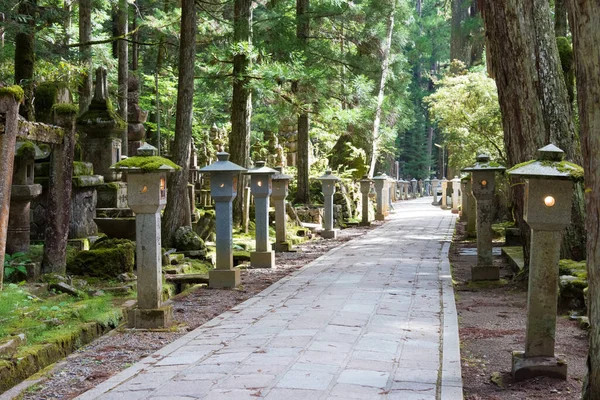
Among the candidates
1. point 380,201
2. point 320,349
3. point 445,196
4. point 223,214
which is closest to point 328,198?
point 380,201

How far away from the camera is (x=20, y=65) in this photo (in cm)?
1252

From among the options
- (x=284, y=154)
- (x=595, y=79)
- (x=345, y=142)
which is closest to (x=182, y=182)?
(x=595, y=79)

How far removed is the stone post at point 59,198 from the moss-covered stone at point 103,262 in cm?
28

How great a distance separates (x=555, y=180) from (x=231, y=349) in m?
2.89

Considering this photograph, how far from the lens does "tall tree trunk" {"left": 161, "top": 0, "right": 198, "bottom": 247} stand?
495 inches

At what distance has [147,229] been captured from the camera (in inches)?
276

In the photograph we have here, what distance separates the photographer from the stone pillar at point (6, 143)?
7.27 meters

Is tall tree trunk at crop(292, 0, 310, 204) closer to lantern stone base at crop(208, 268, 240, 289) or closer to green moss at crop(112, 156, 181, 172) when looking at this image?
lantern stone base at crop(208, 268, 240, 289)

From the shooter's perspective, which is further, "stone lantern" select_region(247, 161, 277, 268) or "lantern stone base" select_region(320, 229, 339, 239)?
"lantern stone base" select_region(320, 229, 339, 239)

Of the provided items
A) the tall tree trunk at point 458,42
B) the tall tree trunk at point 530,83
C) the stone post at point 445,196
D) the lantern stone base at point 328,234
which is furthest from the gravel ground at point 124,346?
the stone post at point 445,196

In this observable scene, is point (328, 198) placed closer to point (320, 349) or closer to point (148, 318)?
point (148, 318)

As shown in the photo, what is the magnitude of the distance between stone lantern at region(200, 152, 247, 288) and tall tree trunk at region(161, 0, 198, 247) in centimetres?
266

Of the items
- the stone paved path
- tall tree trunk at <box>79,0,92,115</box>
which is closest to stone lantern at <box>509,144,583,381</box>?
the stone paved path

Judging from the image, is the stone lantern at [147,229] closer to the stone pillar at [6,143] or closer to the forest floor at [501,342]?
the stone pillar at [6,143]
